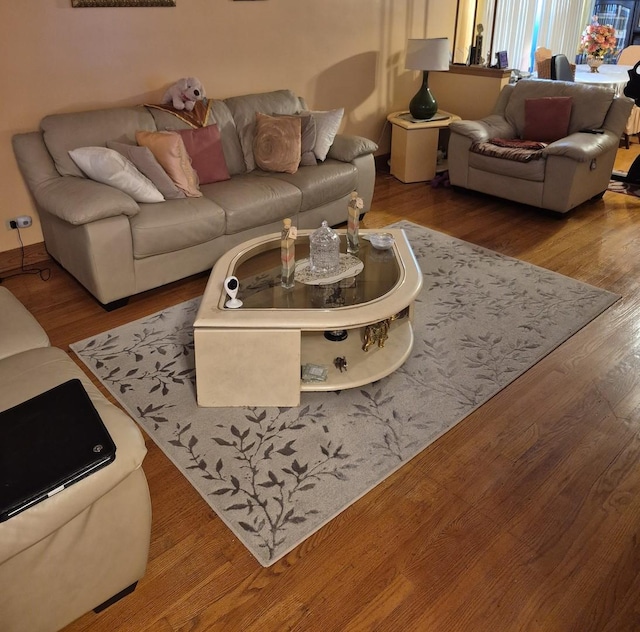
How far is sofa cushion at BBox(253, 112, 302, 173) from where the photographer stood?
3.90 meters

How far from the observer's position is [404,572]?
1.78 meters

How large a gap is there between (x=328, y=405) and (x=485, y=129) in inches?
127

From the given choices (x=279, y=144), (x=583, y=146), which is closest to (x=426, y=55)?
(x=583, y=146)

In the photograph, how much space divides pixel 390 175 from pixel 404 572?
14.0 ft

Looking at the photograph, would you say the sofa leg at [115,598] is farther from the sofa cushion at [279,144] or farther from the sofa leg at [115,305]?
the sofa cushion at [279,144]

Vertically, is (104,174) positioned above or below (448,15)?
below

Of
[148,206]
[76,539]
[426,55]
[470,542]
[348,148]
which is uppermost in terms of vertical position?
[426,55]

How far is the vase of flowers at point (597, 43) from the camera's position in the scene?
659 centimetres

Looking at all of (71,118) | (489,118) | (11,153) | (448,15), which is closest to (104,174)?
(71,118)

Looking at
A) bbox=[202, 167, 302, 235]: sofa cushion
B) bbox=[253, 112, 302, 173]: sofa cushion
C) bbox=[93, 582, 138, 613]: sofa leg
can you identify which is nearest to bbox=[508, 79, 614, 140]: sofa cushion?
bbox=[253, 112, 302, 173]: sofa cushion

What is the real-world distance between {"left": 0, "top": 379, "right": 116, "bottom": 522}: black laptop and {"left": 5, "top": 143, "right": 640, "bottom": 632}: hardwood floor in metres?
0.54

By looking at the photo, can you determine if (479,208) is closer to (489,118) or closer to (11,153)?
(489,118)

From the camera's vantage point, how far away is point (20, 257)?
12.0 ft

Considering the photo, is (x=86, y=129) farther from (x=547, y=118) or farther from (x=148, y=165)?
(x=547, y=118)
